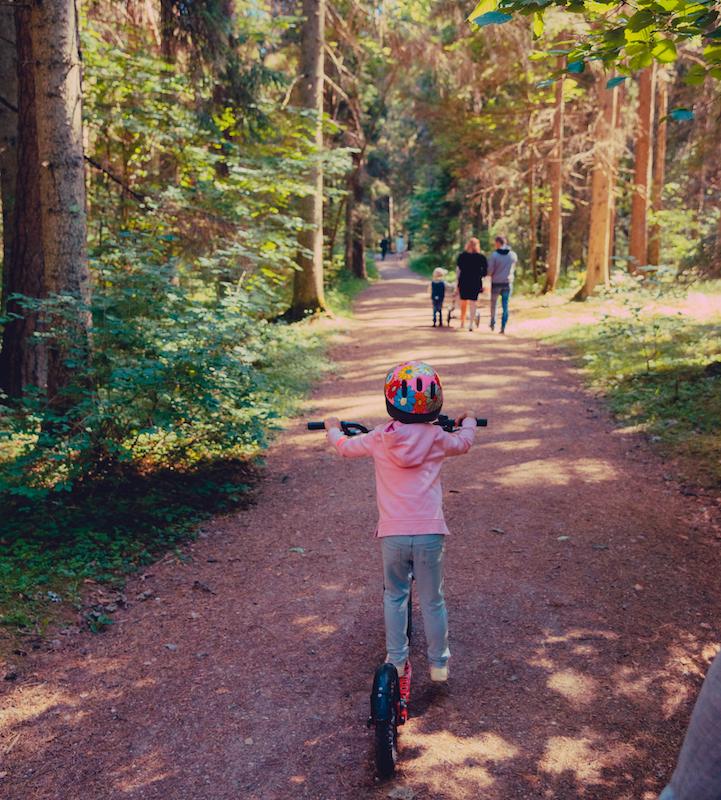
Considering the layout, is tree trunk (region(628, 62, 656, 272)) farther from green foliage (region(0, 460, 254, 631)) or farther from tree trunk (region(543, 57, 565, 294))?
green foliage (region(0, 460, 254, 631))

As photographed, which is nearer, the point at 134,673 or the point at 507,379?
the point at 134,673

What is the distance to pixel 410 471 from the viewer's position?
3.86 metres

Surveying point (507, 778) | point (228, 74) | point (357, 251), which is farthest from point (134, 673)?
point (357, 251)

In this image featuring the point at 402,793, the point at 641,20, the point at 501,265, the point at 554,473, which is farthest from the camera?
the point at 501,265

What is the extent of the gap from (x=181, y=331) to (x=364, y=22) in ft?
46.5

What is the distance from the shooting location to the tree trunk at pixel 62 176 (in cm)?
645

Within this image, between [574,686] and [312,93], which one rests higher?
[312,93]

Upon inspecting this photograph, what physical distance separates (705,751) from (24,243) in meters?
8.67

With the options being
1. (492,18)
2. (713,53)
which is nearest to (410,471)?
(492,18)

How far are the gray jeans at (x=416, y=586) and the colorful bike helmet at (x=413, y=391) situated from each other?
2.17ft

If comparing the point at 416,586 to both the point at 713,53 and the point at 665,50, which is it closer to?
the point at 665,50

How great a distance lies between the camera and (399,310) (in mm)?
23672

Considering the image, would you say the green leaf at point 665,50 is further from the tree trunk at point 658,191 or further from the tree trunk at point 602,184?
the tree trunk at point 658,191

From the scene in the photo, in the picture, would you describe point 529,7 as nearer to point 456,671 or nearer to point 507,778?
point 456,671
